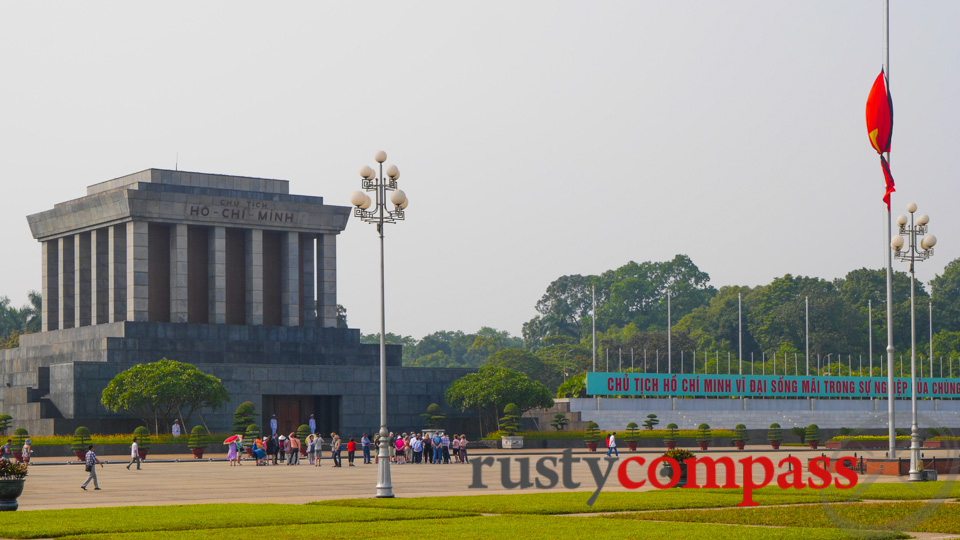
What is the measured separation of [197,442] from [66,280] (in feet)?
101

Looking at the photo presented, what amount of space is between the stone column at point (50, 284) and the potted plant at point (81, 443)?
29208 mm

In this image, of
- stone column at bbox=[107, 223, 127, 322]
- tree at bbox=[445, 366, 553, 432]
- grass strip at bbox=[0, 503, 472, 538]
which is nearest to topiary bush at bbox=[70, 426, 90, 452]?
stone column at bbox=[107, 223, 127, 322]

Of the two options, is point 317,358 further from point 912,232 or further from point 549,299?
point 549,299

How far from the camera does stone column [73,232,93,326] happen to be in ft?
283

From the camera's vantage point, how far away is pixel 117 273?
269 feet

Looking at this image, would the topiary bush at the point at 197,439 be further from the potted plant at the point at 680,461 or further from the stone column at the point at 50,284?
the potted plant at the point at 680,461

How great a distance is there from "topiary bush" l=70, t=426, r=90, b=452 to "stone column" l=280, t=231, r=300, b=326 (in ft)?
78.7

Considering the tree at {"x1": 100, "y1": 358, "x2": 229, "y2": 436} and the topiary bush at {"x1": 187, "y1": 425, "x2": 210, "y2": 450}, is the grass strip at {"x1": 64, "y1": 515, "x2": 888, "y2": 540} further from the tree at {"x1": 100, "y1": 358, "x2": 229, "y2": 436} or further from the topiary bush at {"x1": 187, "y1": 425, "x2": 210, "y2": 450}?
the tree at {"x1": 100, "y1": 358, "x2": 229, "y2": 436}

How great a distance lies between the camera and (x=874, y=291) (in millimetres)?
162250

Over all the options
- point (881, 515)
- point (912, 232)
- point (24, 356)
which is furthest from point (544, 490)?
point (24, 356)

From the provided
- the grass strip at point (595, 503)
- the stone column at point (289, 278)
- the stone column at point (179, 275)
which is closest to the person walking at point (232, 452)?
the grass strip at point (595, 503)

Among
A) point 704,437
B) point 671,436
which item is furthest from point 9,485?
point 704,437

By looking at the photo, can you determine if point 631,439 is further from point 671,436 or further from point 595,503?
point 595,503

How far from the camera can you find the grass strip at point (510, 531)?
2222 cm
